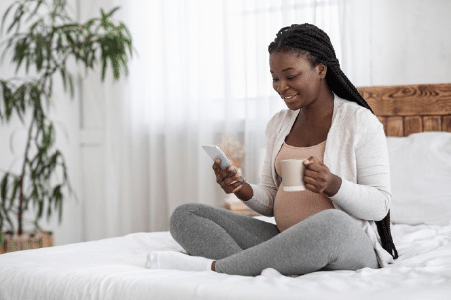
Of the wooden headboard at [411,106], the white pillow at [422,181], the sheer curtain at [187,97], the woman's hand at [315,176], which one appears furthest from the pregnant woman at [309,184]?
the sheer curtain at [187,97]

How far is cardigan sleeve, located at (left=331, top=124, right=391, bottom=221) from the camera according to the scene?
1474 mm

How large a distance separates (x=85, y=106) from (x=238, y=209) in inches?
71.3

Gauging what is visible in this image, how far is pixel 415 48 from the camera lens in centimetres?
288

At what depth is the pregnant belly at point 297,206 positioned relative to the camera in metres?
1.60

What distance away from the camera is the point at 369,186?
5.07 ft

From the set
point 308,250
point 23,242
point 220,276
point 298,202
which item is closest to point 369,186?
point 298,202

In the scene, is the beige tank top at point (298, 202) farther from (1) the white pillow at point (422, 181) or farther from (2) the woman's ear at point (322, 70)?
(1) the white pillow at point (422, 181)

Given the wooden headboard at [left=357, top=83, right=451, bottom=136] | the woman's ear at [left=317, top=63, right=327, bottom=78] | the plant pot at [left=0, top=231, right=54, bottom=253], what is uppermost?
the woman's ear at [left=317, top=63, right=327, bottom=78]

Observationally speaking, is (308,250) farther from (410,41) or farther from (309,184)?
(410,41)

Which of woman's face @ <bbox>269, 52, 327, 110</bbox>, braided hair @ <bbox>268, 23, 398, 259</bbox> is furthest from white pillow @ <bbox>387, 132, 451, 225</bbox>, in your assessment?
woman's face @ <bbox>269, 52, 327, 110</bbox>

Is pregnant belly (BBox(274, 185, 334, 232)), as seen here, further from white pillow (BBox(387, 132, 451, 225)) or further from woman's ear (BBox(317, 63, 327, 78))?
white pillow (BBox(387, 132, 451, 225))

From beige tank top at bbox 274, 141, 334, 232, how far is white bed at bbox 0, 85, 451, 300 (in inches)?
10.7

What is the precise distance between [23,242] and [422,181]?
2.15 meters

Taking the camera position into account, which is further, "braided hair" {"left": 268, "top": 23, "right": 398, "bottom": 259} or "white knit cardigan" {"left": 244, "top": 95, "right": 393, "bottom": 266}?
"braided hair" {"left": 268, "top": 23, "right": 398, "bottom": 259}
